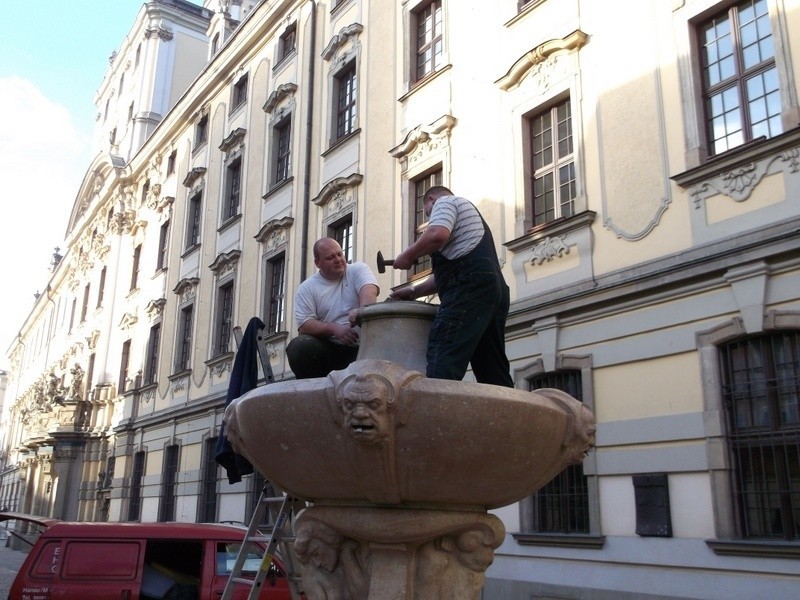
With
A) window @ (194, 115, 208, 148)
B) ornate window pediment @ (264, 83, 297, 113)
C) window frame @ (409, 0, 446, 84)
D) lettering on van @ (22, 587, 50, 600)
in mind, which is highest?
window @ (194, 115, 208, 148)

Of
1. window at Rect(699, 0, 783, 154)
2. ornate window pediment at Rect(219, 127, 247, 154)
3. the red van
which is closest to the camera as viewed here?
the red van

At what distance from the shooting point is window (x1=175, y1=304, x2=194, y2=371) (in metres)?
22.8

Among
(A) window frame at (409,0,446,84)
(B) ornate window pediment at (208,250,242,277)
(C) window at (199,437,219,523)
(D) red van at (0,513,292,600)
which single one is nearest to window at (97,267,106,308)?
(B) ornate window pediment at (208,250,242,277)

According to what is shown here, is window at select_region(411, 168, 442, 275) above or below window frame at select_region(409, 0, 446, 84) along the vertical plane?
below

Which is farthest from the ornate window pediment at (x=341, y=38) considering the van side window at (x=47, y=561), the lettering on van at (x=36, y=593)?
the lettering on van at (x=36, y=593)

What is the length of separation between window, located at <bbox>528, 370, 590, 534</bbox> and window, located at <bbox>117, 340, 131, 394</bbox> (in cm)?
1971

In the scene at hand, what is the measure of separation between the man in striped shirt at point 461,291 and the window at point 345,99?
13.1 meters

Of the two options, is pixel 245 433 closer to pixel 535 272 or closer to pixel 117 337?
pixel 535 272

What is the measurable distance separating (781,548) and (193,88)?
22015 millimetres

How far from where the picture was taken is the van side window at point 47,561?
8414 millimetres

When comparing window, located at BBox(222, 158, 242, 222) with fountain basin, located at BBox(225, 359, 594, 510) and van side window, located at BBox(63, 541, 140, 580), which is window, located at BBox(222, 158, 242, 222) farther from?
fountain basin, located at BBox(225, 359, 594, 510)

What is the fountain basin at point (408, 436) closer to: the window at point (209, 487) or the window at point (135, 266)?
the window at point (209, 487)

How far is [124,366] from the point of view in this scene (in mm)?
27969

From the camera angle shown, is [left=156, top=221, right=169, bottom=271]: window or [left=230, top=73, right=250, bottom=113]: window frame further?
[left=156, top=221, right=169, bottom=271]: window
